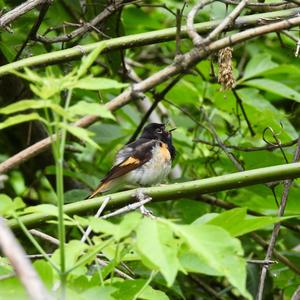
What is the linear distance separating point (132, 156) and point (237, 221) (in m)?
3.18

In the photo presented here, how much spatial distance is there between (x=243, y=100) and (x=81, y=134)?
122 inches

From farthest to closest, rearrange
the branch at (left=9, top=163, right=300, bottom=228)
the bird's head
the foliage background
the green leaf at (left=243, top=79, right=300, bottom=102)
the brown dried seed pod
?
the bird's head, the green leaf at (left=243, top=79, right=300, bottom=102), the foliage background, the brown dried seed pod, the branch at (left=9, top=163, right=300, bottom=228)

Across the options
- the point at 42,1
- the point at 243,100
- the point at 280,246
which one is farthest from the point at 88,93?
the point at 280,246

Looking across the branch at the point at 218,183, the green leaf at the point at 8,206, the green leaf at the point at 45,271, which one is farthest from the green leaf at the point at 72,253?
the branch at the point at 218,183

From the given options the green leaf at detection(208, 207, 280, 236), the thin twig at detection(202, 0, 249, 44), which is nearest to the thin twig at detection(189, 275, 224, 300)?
the thin twig at detection(202, 0, 249, 44)

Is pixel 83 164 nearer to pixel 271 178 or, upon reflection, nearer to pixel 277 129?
pixel 277 129

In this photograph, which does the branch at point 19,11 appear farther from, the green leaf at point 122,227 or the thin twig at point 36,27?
the green leaf at point 122,227

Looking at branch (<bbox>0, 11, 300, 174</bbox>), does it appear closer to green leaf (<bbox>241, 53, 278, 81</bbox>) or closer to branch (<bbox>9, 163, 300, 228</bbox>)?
branch (<bbox>9, 163, 300, 228</bbox>)

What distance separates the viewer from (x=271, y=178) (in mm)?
2615

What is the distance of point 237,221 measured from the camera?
1962 mm

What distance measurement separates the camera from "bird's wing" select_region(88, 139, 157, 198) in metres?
4.88

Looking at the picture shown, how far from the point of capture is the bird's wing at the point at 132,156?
16.0 ft

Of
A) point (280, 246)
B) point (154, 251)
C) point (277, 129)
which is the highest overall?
point (154, 251)

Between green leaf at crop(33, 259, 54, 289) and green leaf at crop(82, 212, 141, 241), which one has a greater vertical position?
green leaf at crop(82, 212, 141, 241)
